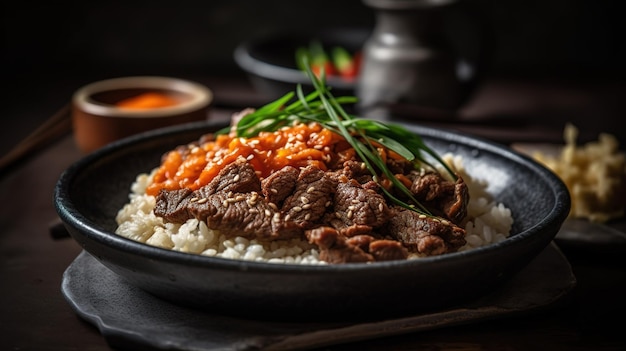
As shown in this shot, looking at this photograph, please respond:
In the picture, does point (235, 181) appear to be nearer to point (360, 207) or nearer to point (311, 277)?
point (360, 207)

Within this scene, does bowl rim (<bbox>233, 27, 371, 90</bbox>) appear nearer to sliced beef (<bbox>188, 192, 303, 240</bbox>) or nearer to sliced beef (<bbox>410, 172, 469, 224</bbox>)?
sliced beef (<bbox>410, 172, 469, 224</bbox>)

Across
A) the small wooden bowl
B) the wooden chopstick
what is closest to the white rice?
the small wooden bowl

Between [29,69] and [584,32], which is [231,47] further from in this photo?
[584,32]

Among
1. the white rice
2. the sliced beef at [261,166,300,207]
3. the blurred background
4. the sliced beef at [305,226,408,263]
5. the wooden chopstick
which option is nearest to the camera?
the sliced beef at [305,226,408,263]

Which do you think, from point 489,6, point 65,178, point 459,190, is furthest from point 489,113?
point 65,178

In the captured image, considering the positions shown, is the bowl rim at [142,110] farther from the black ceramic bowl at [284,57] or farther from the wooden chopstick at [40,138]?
the black ceramic bowl at [284,57]
